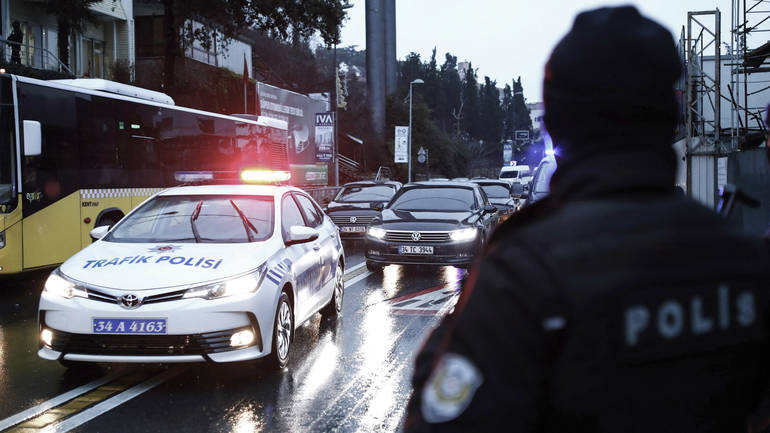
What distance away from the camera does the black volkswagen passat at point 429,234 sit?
1236 centimetres

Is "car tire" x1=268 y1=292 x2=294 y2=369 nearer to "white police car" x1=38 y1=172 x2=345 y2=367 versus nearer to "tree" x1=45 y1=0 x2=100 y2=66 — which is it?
"white police car" x1=38 y1=172 x2=345 y2=367

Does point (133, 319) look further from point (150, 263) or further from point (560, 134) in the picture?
point (560, 134)

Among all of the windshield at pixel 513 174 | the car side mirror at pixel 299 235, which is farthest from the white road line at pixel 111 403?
the windshield at pixel 513 174

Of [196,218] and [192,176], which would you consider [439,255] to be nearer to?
[196,218]

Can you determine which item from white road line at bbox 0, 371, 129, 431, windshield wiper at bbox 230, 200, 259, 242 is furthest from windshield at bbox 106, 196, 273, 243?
white road line at bbox 0, 371, 129, 431

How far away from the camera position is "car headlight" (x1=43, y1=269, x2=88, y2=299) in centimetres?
593

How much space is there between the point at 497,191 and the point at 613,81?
20999mm

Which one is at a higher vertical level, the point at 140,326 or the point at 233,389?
the point at 140,326

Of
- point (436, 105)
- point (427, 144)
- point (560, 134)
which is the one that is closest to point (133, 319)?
point (560, 134)

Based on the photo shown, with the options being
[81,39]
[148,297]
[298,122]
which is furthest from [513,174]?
[148,297]

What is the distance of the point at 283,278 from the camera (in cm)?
658

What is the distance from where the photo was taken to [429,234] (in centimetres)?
1244

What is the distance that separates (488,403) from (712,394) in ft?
1.51

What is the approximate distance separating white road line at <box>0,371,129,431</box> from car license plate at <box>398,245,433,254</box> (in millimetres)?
6676
